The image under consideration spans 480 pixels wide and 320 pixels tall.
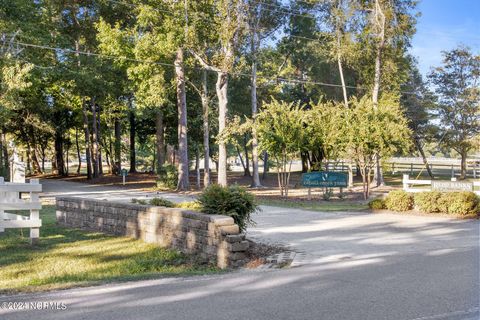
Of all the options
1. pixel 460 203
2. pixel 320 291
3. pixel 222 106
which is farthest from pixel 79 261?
pixel 222 106

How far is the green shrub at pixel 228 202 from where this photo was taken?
9555 millimetres

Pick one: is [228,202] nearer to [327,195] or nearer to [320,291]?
[320,291]

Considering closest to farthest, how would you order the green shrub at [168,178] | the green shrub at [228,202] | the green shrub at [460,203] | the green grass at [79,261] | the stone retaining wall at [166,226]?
the green grass at [79,261] < the stone retaining wall at [166,226] < the green shrub at [228,202] < the green shrub at [460,203] < the green shrub at [168,178]

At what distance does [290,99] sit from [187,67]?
17904mm

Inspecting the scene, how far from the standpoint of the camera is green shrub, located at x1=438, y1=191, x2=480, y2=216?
15062mm

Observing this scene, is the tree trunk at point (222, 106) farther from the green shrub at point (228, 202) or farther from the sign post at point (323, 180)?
the green shrub at point (228, 202)

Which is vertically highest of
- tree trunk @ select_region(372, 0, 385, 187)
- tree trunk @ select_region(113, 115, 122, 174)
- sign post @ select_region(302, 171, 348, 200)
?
tree trunk @ select_region(372, 0, 385, 187)

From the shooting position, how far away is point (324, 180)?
2281 centimetres

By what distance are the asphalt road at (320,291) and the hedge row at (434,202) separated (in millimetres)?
5349

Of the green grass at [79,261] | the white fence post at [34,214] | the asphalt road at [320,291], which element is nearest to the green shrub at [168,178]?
the green grass at [79,261]

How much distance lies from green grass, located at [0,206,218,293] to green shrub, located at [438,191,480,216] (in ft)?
31.5

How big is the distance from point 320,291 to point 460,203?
1057cm

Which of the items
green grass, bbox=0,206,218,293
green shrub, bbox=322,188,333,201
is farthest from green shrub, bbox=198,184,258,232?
green shrub, bbox=322,188,333,201

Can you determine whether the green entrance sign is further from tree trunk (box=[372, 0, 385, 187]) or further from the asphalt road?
the asphalt road
